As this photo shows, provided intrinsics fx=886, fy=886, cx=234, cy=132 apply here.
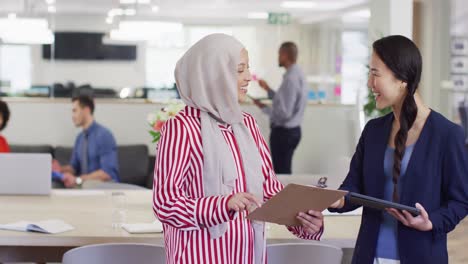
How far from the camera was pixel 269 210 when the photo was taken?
8.70 feet

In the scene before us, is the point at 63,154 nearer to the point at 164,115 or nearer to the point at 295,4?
the point at 295,4

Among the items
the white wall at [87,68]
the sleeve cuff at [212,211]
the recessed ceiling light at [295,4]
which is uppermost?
the recessed ceiling light at [295,4]

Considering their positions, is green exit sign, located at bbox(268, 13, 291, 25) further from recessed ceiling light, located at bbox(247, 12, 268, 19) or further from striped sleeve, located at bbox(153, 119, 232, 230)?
striped sleeve, located at bbox(153, 119, 232, 230)

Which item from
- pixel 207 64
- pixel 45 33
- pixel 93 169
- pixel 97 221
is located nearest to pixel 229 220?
pixel 207 64

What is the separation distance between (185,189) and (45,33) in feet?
21.5

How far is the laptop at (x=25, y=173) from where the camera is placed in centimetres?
498

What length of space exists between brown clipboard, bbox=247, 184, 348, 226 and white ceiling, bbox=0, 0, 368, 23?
21.8ft

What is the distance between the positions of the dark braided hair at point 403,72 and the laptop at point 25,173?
2659 mm

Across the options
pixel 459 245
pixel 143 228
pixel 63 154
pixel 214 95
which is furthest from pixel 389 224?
pixel 63 154

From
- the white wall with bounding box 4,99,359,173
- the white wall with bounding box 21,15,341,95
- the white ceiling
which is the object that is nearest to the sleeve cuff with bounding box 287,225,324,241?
the white wall with bounding box 4,99,359,173

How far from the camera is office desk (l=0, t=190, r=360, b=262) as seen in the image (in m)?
3.75

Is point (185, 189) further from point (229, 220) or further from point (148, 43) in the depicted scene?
point (148, 43)

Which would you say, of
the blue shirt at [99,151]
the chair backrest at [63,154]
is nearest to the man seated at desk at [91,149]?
the blue shirt at [99,151]

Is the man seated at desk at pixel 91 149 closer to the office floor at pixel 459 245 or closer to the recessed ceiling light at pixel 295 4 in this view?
the recessed ceiling light at pixel 295 4
